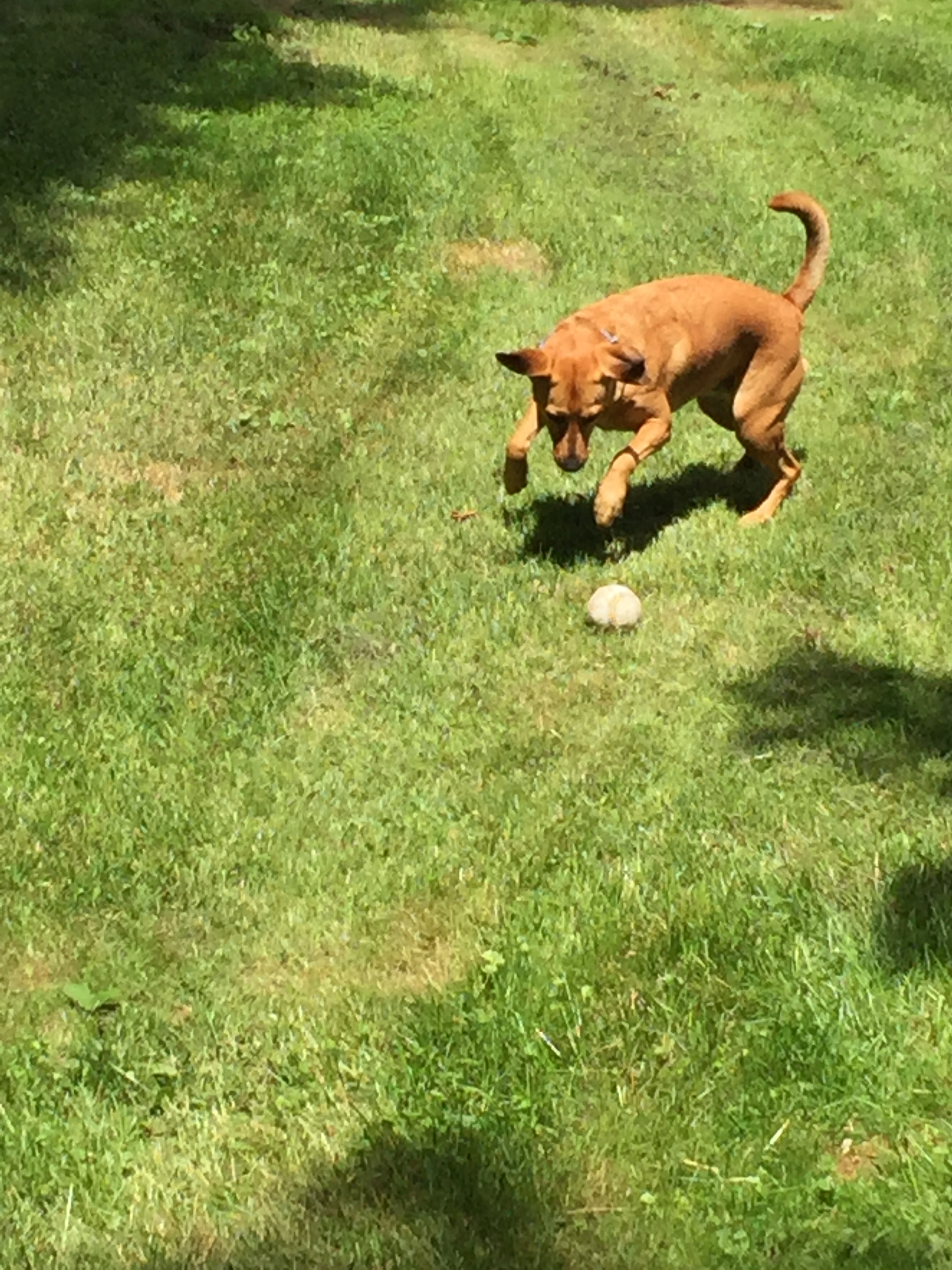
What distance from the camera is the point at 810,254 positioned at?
7.23 metres

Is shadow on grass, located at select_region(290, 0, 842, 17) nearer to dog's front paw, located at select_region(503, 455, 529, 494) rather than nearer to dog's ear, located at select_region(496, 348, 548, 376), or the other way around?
dog's front paw, located at select_region(503, 455, 529, 494)

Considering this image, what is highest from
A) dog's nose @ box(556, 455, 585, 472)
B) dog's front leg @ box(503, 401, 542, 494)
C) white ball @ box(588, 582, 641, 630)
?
dog's nose @ box(556, 455, 585, 472)

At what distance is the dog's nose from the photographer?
6031 mm

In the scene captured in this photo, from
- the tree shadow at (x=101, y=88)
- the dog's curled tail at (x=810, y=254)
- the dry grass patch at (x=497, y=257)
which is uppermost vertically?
the dog's curled tail at (x=810, y=254)

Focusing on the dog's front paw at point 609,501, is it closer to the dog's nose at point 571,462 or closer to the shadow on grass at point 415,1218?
the dog's nose at point 571,462

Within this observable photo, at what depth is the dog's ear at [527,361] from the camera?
5.87 metres

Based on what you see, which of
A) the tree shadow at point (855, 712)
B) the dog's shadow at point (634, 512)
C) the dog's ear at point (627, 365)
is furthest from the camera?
the dog's shadow at point (634, 512)

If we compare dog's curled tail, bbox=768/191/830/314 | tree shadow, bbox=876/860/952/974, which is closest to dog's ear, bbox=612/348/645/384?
→ dog's curled tail, bbox=768/191/830/314

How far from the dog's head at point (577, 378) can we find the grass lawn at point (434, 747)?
2.13ft

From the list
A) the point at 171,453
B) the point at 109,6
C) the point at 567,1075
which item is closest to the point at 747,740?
the point at 567,1075

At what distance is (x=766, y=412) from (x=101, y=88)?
7.61 meters

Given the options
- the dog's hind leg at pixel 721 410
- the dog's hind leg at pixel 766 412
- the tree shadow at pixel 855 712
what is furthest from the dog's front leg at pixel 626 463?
the tree shadow at pixel 855 712

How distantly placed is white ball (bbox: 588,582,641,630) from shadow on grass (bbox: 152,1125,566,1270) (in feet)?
9.17

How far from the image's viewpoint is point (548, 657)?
228 inches
